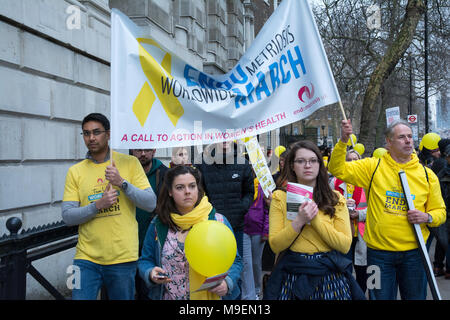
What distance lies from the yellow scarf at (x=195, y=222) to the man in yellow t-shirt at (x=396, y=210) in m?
1.41

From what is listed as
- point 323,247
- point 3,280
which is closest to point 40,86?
point 3,280

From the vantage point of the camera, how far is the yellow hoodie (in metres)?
3.50

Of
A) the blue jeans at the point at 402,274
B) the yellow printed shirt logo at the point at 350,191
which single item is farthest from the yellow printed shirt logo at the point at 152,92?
the yellow printed shirt logo at the point at 350,191

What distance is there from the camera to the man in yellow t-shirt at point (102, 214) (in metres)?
3.05

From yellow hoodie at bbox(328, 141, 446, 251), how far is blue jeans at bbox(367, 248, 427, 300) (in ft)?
0.23

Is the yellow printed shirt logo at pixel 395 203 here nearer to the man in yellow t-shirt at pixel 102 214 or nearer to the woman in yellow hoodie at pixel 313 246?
the woman in yellow hoodie at pixel 313 246

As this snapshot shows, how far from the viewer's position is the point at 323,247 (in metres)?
2.74

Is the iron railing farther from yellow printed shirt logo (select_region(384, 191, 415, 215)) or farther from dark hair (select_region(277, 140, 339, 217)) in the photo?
yellow printed shirt logo (select_region(384, 191, 415, 215))

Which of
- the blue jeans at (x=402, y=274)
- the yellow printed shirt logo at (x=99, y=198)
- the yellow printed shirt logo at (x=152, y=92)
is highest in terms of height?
the yellow printed shirt logo at (x=152, y=92)

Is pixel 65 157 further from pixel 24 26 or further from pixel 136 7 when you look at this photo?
pixel 136 7

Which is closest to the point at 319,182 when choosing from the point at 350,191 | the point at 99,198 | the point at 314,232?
the point at 314,232

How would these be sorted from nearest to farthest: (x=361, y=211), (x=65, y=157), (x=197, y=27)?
(x=361, y=211) < (x=65, y=157) < (x=197, y=27)
